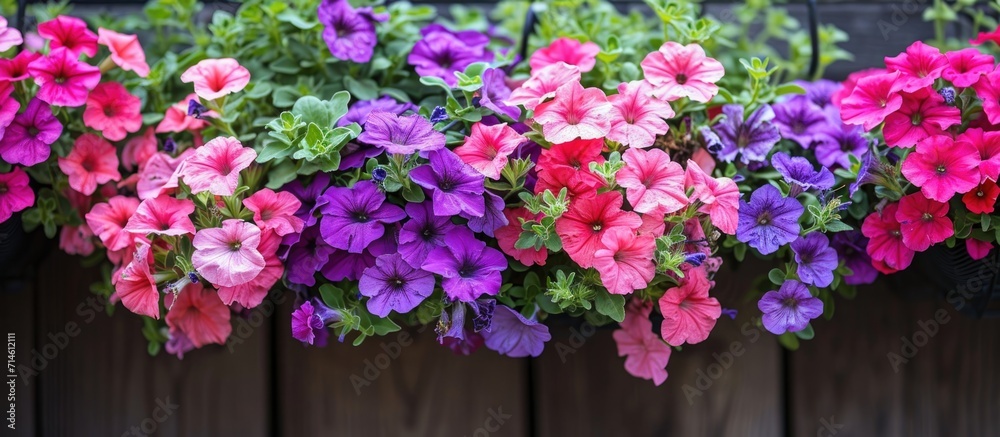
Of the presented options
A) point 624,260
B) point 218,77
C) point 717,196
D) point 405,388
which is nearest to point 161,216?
point 218,77

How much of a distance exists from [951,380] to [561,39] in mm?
755

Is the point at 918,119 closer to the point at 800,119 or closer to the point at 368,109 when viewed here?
the point at 800,119

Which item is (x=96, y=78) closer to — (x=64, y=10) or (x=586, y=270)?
(x=64, y=10)

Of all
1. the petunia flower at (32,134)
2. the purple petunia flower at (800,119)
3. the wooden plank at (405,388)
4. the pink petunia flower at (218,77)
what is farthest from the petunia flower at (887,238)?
the petunia flower at (32,134)

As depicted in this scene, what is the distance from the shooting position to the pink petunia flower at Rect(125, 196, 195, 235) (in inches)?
34.4

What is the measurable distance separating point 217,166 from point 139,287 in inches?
6.5

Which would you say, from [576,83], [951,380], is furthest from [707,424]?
[576,83]

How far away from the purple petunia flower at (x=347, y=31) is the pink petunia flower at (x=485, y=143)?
24 cm

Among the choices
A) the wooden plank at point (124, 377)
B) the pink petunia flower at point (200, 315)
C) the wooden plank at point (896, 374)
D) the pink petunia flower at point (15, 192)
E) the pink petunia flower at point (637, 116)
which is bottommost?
the wooden plank at point (124, 377)

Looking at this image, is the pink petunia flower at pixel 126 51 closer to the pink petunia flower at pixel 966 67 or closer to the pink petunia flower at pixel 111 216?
the pink petunia flower at pixel 111 216

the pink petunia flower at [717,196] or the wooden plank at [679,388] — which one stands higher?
the pink petunia flower at [717,196]

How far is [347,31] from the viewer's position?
1.06 metres

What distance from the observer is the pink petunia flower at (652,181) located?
2.77 feet

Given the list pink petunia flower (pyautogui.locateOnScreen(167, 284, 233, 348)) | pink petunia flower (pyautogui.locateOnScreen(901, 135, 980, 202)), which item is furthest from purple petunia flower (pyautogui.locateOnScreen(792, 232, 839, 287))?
pink petunia flower (pyautogui.locateOnScreen(167, 284, 233, 348))
